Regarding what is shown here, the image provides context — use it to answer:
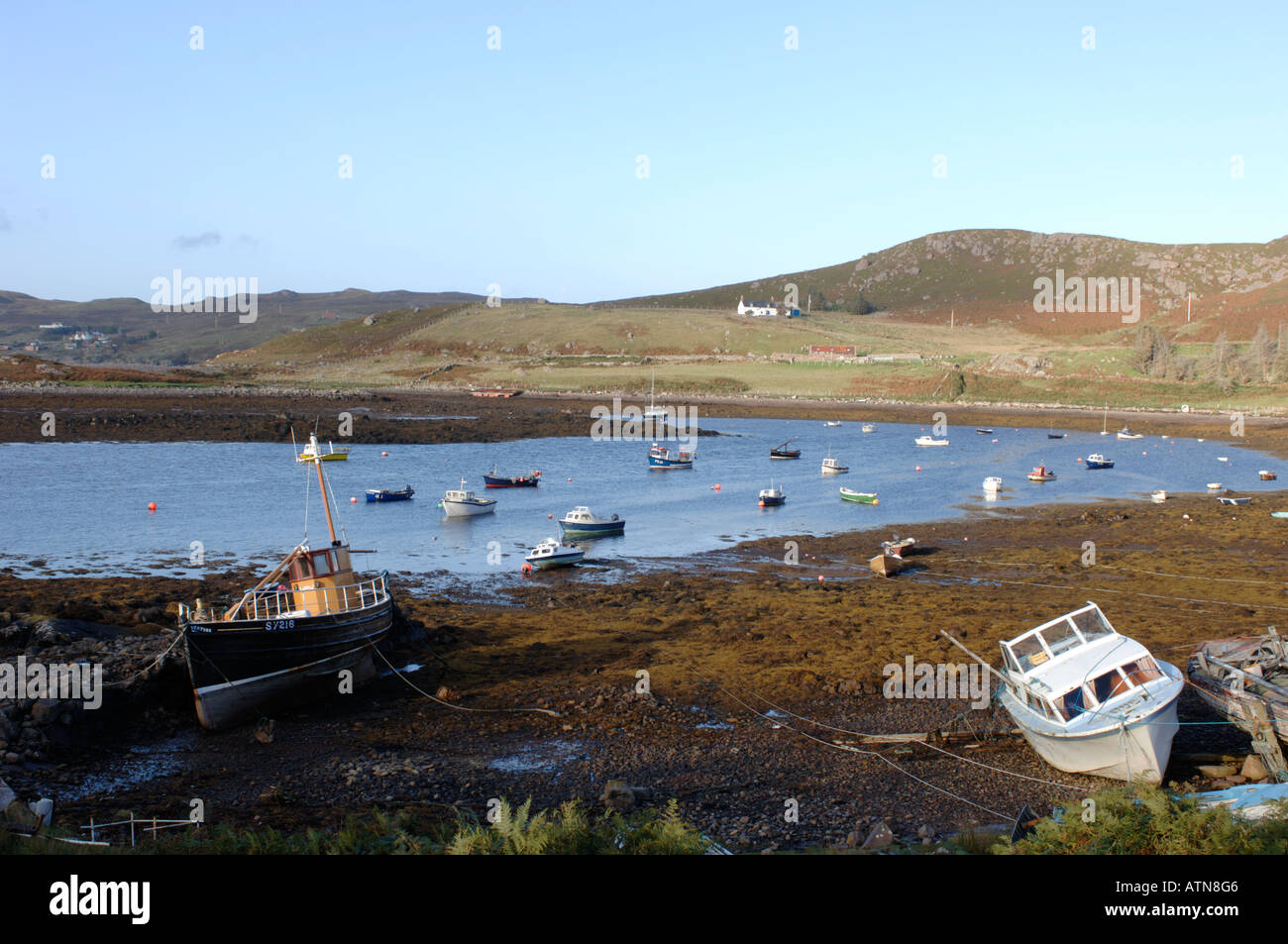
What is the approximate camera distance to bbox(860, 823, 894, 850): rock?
41.9 ft

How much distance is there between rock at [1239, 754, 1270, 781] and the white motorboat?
4.21ft

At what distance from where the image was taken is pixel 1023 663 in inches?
725

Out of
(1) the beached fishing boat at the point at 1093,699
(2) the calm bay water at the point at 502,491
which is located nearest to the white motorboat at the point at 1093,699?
(1) the beached fishing boat at the point at 1093,699

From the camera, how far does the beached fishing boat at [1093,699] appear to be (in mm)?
15469

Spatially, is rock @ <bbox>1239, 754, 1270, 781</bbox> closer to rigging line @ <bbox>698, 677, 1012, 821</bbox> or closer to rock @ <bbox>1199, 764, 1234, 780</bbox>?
rock @ <bbox>1199, 764, 1234, 780</bbox>

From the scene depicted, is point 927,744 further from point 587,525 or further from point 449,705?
point 587,525

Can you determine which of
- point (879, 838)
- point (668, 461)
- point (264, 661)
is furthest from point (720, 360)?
point (879, 838)

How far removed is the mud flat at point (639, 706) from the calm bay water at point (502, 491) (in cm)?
712

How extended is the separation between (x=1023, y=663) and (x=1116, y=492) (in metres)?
44.4

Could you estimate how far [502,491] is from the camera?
5750 cm

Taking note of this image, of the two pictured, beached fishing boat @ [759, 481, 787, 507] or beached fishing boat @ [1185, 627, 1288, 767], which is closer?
beached fishing boat @ [1185, 627, 1288, 767]

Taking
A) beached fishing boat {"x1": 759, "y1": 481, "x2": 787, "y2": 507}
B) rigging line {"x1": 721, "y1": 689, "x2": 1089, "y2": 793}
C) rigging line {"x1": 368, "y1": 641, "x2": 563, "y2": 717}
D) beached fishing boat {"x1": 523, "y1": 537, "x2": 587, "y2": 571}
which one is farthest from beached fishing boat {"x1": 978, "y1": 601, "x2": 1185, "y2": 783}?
beached fishing boat {"x1": 759, "y1": 481, "x2": 787, "y2": 507}
